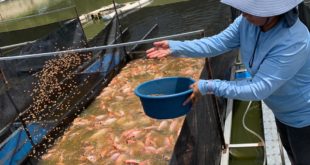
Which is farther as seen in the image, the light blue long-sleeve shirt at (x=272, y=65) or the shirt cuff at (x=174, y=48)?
the shirt cuff at (x=174, y=48)

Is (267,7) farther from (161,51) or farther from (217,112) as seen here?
(217,112)

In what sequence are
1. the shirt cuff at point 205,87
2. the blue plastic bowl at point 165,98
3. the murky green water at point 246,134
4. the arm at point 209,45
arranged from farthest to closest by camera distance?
the murky green water at point 246,134, the blue plastic bowl at point 165,98, the arm at point 209,45, the shirt cuff at point 205,87

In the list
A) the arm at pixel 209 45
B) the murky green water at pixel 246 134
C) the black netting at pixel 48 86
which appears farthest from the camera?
the black netting at pixel 48 86

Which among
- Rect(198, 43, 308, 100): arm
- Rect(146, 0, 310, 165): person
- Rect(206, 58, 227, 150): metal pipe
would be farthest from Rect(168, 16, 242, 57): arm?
Rect(206, 58, 227, 150): metal pipe

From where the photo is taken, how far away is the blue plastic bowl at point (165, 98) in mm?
2425

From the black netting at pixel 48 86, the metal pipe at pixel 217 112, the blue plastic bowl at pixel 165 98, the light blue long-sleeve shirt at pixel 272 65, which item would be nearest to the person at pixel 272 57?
the light blue long-sleeve shirt at pixel 272 65

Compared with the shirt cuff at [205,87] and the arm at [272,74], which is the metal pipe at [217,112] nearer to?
the shirt cuff at [205,87]

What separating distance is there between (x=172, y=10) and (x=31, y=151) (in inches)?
298

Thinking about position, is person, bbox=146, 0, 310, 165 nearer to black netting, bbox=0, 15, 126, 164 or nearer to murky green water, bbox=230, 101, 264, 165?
murky green water, bbox=230, 101, 264, 165

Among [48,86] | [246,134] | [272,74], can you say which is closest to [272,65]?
[272,74]

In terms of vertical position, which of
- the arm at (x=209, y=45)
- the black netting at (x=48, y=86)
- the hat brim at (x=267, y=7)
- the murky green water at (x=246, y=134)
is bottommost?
the murky green water at (x=246, y=134)

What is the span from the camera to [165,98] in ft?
7.89

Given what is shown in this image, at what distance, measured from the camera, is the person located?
183cm

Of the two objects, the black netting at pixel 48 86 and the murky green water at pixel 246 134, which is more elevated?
the black netting at pixel 48 86
